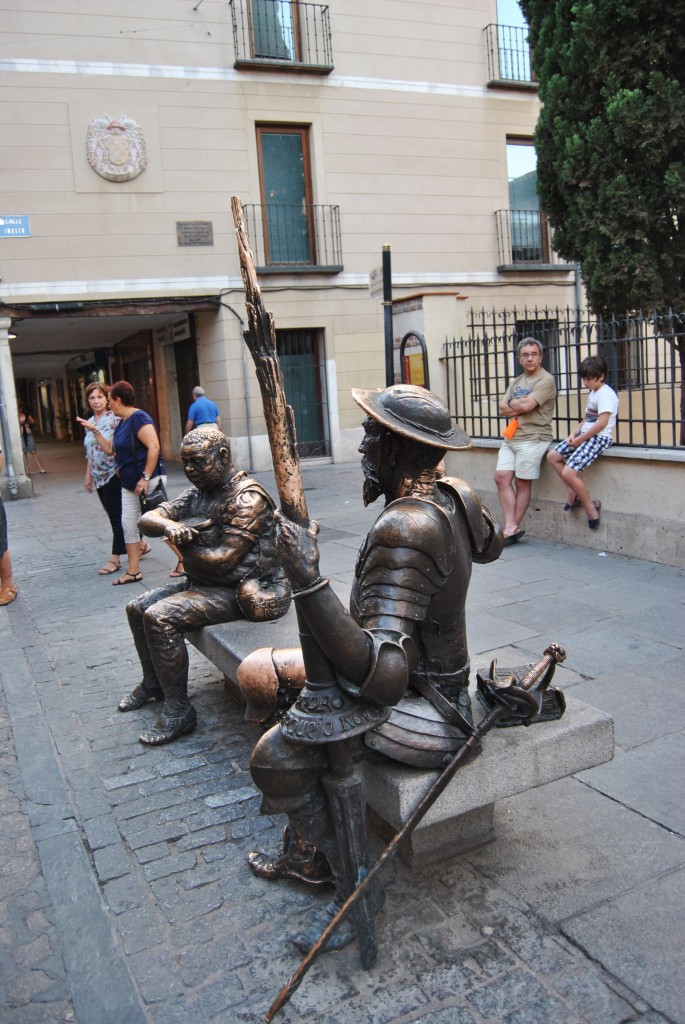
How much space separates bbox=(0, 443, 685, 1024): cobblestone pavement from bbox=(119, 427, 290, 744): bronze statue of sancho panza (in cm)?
27

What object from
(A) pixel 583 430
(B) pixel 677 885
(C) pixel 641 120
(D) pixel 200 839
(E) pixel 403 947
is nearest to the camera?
(E) pixel 403 947

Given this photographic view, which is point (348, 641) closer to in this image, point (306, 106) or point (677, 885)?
point (677, 885)

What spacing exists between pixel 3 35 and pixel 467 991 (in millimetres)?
15280

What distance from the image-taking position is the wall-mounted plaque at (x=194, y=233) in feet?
48.0

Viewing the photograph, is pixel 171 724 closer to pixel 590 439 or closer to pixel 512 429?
pixel 590 439

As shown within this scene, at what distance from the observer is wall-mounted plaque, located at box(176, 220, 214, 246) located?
14617 mm

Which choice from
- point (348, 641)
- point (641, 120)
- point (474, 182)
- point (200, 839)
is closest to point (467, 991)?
point (348, 641)

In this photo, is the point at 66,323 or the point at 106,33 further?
the point at 66,323

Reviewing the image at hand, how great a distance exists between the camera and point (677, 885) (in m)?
2.66

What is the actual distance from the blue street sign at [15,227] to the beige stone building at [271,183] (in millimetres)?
22

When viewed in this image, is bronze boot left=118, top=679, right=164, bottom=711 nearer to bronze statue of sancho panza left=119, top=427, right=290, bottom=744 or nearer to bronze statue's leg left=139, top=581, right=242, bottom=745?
bronze statue of sancho panza left=119, top=427, right=290, bottom=744

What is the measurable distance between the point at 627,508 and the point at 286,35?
12.8 meters

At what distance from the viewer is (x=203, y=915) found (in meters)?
2.72

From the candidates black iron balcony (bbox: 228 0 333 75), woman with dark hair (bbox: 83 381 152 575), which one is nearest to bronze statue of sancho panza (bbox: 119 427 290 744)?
woman with dark hair (bbox: 83 381 152 575)
